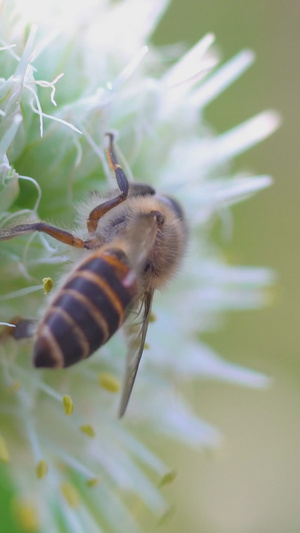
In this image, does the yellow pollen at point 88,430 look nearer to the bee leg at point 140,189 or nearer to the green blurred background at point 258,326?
the bee leg at point 140,189

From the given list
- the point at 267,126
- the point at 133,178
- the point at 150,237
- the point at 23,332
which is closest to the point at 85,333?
the point at 150,237

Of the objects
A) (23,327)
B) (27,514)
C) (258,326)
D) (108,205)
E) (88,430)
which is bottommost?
(258,326)

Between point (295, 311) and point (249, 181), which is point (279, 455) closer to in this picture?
point (295, 311)

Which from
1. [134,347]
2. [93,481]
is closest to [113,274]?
[134,347]

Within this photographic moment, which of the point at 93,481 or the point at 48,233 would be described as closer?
the point at 48,233

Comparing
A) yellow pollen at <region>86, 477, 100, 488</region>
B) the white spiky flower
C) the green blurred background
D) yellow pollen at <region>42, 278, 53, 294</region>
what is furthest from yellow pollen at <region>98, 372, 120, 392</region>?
the green blurred background

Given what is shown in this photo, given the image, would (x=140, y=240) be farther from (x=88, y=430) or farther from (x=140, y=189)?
(x=88, y=430)

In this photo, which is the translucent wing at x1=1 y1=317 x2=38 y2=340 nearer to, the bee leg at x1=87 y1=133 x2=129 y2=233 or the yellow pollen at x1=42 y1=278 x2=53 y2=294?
the yellow pollen at x1=42 y1=278 x2=53 y2=294
